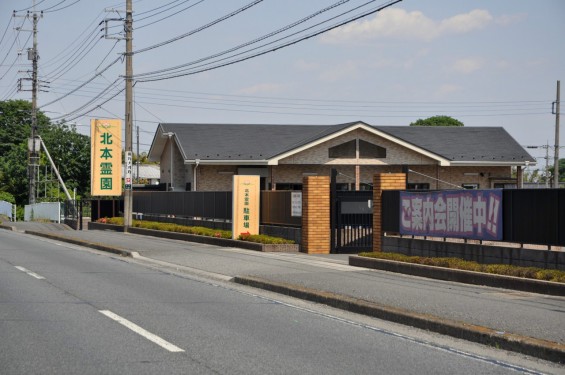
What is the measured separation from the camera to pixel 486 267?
15812 millimetres

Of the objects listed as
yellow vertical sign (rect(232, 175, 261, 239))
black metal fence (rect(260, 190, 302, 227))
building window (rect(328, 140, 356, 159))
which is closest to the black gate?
black metal fence (rect(260, 190, 302, 227))

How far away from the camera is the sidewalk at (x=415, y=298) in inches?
387

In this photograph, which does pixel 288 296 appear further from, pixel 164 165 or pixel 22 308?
pixel 164 165

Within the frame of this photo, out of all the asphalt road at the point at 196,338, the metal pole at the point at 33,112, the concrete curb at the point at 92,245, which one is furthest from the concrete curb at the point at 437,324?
the metal pole at the point at 33,112

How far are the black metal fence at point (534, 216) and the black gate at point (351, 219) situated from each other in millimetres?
8596

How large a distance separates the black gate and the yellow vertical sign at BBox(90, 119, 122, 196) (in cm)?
2367

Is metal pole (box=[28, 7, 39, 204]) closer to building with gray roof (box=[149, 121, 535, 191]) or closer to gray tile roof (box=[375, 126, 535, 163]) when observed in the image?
building with gray roof (box=[149, 121, 535, 191])

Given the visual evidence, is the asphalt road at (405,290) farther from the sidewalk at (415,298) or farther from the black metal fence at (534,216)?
the black metal fence at (534,216)

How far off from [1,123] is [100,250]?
8259 cm

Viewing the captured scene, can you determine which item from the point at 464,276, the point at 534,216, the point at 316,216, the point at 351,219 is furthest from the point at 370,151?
the point at 464,276

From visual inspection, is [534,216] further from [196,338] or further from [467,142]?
[467,142]

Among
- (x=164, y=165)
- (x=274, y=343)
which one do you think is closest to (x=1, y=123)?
(x=164, y=165)

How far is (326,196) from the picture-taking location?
25.2m

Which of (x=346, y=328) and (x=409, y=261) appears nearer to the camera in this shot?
(x=346, y=328)
